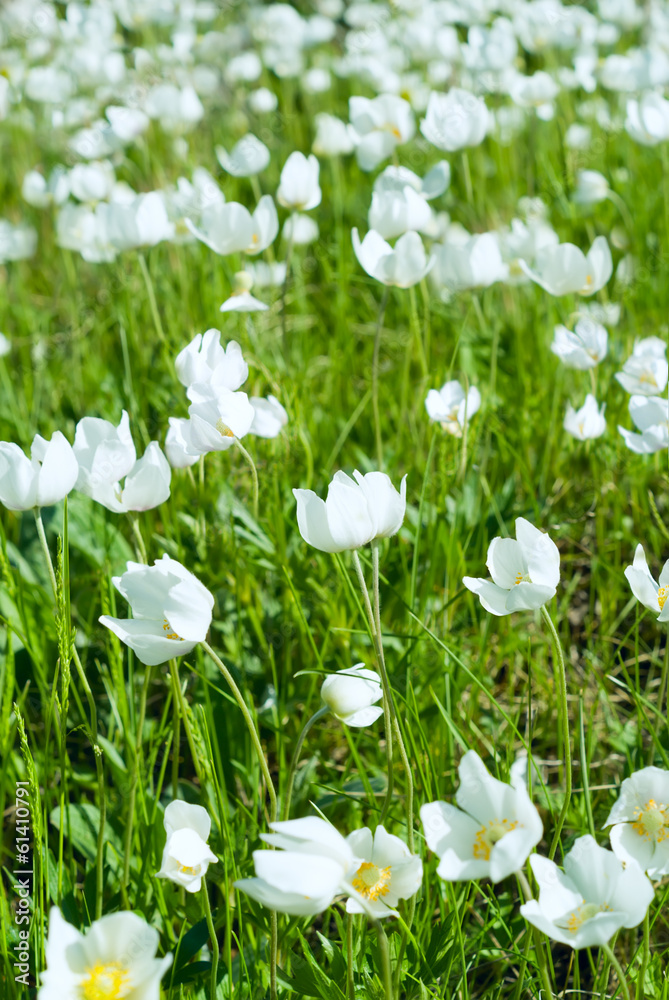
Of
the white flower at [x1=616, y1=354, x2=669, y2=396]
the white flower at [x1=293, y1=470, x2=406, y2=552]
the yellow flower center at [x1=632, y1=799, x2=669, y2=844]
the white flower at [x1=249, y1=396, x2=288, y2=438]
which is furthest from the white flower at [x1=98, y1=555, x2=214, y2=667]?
the white flower at [x1=616, y1=354, x2=669, y2=396]

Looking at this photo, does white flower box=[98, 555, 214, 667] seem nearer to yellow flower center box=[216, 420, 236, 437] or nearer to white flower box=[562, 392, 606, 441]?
yellow flower center box=[216, 420, 236, 437]

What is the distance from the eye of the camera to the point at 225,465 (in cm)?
180

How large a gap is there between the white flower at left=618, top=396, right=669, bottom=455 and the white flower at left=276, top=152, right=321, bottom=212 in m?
0.94

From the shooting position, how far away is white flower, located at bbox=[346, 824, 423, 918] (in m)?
0.79

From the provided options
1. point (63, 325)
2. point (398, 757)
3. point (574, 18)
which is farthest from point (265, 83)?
point (398, 757)

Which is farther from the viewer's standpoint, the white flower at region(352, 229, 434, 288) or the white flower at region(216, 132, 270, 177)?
the white flower at region(216, 132, 270, 177)

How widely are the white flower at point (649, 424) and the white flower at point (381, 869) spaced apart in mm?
648

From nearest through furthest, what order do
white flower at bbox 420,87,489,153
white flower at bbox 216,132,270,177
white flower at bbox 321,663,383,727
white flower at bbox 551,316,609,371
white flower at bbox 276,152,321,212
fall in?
white flower at bbox 321,663,383,727 → white flower at bbox 551,316,609,371 → white flower at bbox 276,152,321,212 → white flower at bbox 420,87,489,153 → white flower at bbox 216,132,270,177

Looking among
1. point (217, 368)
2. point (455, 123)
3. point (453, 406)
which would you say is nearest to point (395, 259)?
point (453, 406)

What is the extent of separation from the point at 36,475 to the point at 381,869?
1.75ft

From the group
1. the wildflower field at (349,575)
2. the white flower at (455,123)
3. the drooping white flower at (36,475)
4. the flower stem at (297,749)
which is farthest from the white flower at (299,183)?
the flower stem at (297,749)

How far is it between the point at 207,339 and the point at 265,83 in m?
3.40

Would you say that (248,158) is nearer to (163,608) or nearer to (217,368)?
(217,368)

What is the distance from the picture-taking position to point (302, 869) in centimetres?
64
